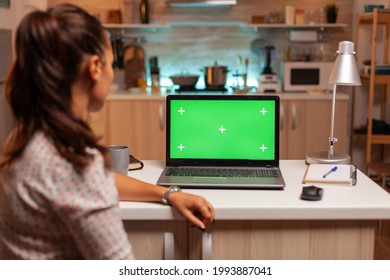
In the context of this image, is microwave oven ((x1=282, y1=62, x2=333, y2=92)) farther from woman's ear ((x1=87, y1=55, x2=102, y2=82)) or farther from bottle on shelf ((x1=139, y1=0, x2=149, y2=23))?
woman's ear ((x1=87, y1=55, x2=102, y2=82))

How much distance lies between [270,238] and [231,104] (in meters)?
0.56

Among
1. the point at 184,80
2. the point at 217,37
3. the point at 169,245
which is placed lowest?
the point at 169,245

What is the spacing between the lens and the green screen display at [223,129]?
2.09m

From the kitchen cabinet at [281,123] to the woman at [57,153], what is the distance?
3.36m

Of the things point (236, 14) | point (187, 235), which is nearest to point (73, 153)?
point (187, 235)

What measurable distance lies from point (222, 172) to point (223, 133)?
156 millimetres

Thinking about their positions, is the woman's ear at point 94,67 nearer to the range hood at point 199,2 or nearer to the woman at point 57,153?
the woman at point 57,153

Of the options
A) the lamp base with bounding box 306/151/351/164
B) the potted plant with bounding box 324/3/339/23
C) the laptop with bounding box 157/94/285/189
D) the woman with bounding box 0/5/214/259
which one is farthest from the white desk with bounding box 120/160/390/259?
the potted plant with bounding box 324/3/339/23

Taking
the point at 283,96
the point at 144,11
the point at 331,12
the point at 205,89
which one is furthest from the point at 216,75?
the point at 331,12

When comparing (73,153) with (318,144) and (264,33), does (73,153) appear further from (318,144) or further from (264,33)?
(264,33)

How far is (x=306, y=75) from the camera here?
4.76m

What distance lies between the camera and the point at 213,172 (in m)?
2.04

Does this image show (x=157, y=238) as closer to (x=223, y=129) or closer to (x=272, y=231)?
(x=272, y=231)
